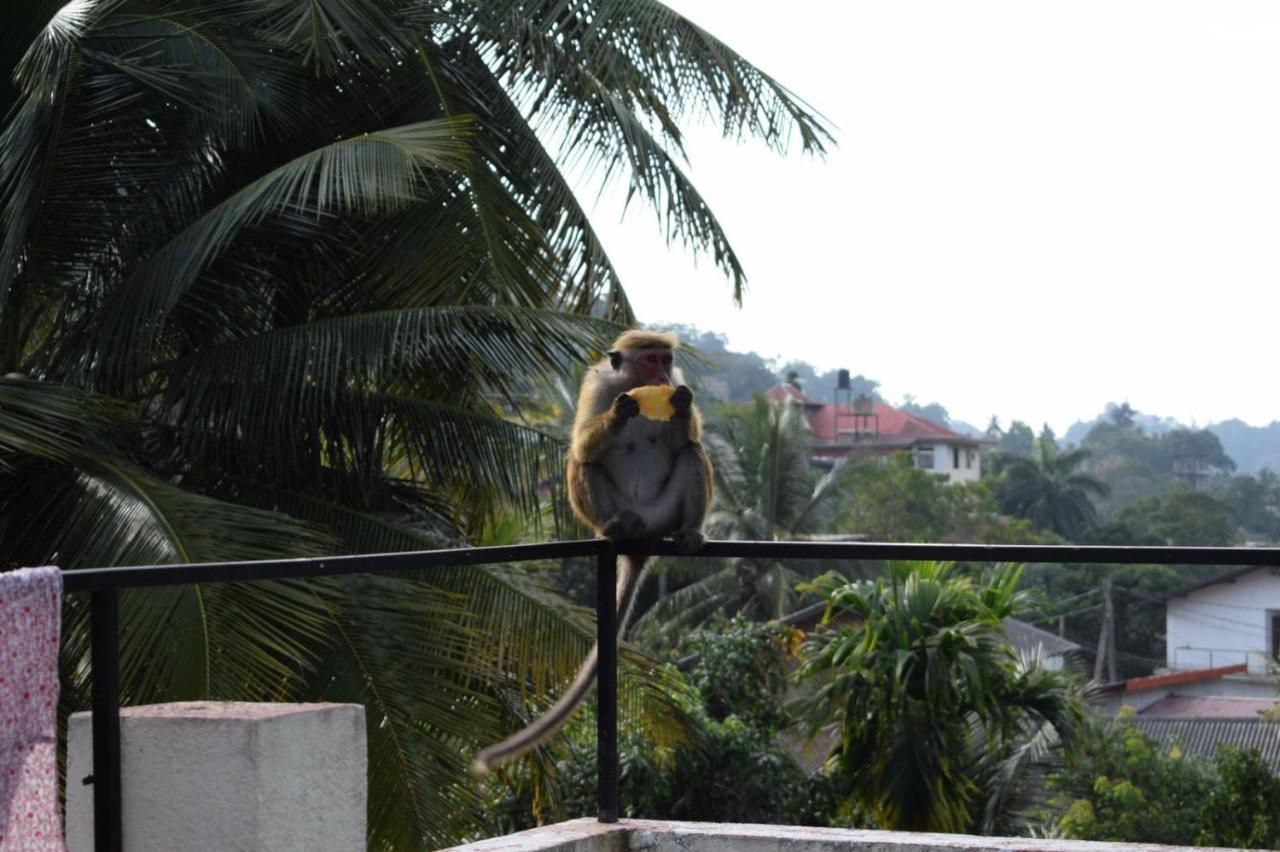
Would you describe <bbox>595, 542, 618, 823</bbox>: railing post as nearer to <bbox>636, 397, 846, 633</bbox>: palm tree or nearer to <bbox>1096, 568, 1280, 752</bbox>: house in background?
Result: <bbox>636, 397, 846, 633</bbox>: palm tree

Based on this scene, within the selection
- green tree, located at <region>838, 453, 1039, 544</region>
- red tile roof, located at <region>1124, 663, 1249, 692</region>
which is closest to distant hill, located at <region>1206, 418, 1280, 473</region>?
green tree, located at <region>838, 453, 1039, 544</region>

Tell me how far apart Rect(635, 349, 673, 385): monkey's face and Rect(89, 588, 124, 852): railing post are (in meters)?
3.36

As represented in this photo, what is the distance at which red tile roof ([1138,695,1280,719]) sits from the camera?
36.6 m

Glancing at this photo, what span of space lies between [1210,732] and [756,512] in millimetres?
10551

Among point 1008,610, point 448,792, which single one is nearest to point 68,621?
point 448,792

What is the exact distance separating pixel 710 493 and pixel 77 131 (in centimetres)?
526

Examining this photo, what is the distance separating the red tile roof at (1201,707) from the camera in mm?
36625

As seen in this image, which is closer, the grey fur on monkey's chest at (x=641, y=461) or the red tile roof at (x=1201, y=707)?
the grey fur on monkey's chest at (x=641, y=461)

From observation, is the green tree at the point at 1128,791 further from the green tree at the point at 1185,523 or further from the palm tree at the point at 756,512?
the green tree at the point at 1185,523

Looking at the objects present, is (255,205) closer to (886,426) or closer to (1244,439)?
(886,426)

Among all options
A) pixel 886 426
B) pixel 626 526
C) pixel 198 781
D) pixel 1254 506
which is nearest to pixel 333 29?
pixel 626 526

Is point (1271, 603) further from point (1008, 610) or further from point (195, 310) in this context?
point (195, 310)

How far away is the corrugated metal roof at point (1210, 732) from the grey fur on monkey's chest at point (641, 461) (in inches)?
955

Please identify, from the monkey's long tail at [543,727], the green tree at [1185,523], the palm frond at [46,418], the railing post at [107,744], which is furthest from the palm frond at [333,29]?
the green tree at [1185,523]
